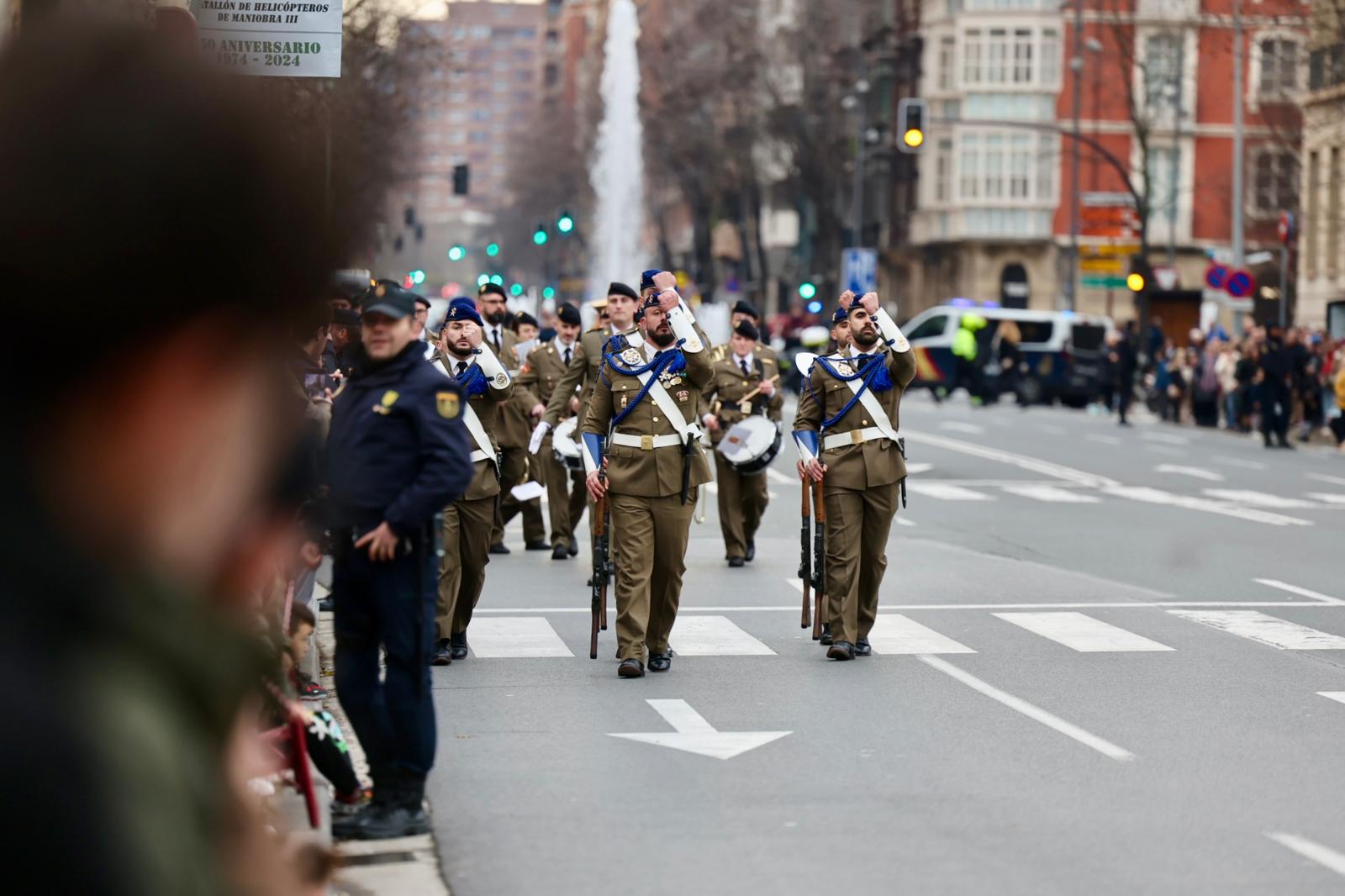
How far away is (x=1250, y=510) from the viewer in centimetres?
2294

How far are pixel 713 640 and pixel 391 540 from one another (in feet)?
18.1

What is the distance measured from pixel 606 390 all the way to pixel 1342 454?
2451cm

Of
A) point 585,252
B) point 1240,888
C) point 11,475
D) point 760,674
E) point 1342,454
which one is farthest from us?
point 585,252

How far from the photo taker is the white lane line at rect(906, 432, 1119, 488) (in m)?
27.4

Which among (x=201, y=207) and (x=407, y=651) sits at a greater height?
(x=201, y=207)

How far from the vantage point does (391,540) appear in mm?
7375

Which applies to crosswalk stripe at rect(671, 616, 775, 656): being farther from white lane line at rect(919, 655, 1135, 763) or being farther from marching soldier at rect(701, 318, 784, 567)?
marching soldier at rect(701, 318, 784, 567)

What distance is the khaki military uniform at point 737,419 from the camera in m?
17.1

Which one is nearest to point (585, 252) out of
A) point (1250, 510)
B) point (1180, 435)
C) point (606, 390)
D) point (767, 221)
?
point (767, 221)

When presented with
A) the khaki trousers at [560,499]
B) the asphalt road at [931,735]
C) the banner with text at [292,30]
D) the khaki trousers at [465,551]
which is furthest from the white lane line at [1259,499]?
the banner with text at [292,30]

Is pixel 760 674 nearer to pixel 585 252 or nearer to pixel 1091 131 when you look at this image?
pixel 1091 131

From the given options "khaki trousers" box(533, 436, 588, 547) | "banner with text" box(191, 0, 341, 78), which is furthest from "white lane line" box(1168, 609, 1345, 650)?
"banner with text" box(191, 0, 341, 78)

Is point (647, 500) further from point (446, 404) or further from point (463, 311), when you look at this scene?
point (446, 404)

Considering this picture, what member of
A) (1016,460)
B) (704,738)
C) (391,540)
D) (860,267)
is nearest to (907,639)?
A: (704,738)
